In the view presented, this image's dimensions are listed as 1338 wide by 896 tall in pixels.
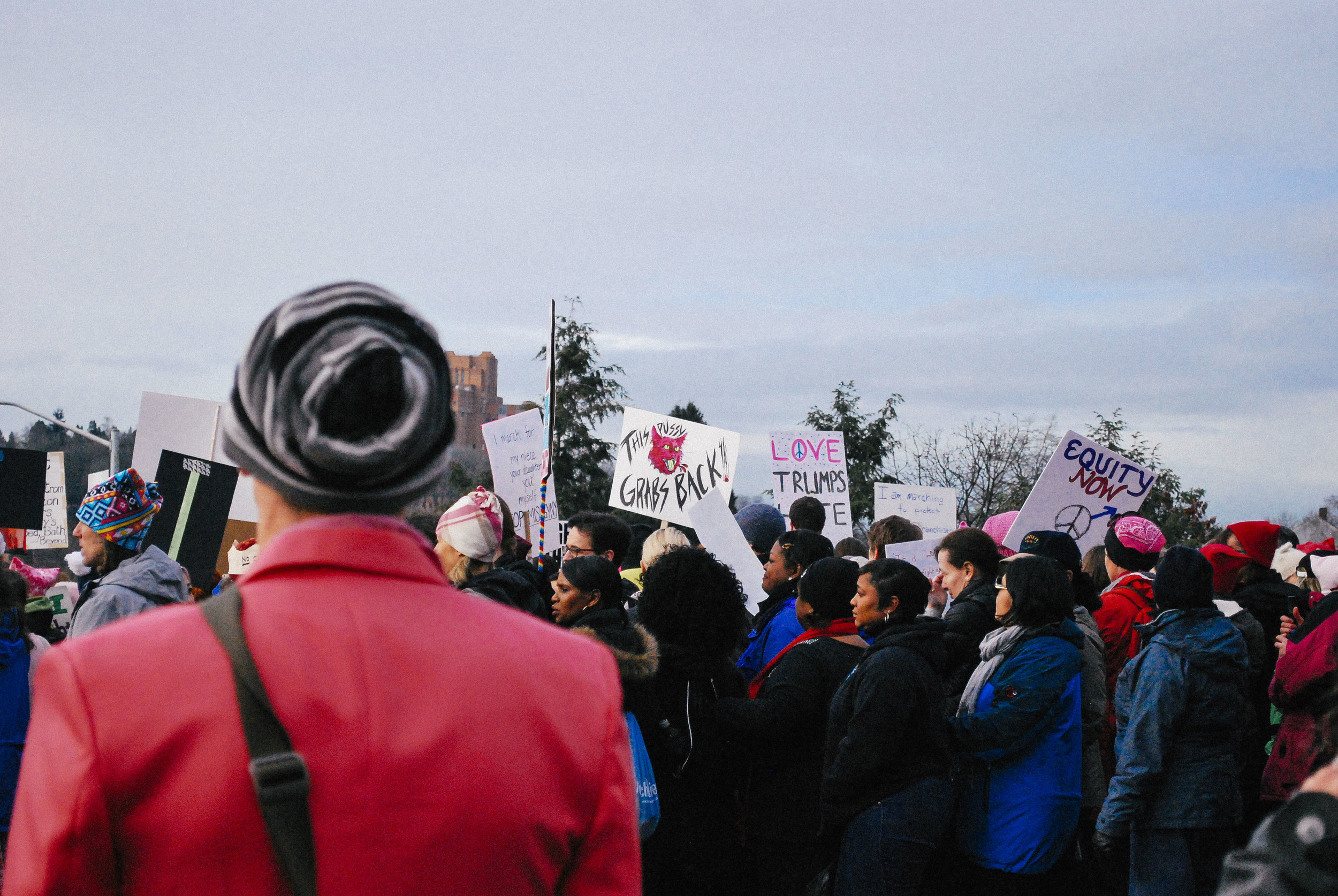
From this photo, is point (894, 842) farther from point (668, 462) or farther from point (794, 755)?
point (668, 462)

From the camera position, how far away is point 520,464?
1001cm

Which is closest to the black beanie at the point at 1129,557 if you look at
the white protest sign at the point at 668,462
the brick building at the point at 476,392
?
the white protest sign at the point at 668,462

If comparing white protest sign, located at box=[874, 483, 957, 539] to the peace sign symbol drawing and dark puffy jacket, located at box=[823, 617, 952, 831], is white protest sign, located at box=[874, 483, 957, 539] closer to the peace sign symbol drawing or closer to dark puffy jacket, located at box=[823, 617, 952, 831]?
the peace sign symbol drawing

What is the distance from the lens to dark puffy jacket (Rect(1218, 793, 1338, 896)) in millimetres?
1193

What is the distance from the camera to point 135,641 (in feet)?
4.00

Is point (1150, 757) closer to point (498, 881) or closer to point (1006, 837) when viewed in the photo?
point (1006, 837)

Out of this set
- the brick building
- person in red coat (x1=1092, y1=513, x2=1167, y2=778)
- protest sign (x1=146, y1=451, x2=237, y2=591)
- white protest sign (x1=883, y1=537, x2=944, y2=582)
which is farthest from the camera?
the brick building

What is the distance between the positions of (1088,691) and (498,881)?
16.4 feet

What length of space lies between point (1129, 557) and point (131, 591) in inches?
204

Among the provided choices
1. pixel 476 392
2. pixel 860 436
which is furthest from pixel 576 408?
pixel 476 392

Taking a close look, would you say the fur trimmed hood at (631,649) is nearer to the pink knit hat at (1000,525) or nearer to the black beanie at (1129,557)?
the black beanie at (1129,557)

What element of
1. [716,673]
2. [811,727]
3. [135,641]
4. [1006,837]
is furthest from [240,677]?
[1006,837]

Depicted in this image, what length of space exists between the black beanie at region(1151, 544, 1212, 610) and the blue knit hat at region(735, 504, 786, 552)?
324 cm

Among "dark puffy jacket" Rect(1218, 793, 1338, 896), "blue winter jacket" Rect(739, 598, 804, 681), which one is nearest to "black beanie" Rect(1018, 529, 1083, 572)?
"blue winter jacket" Rect(739, 598, 804, 681)
